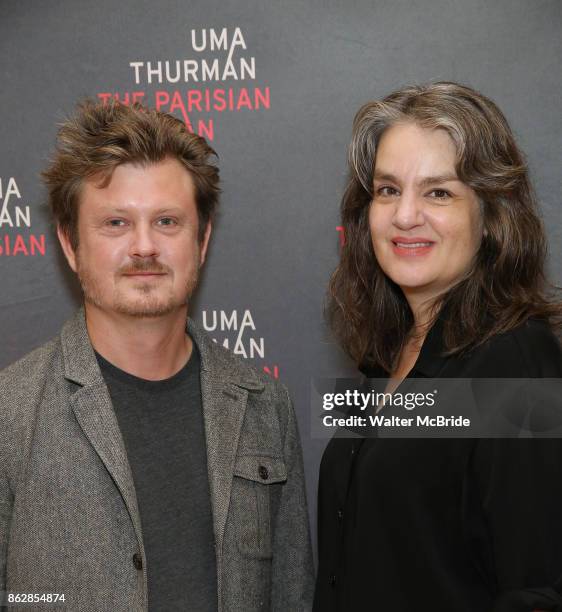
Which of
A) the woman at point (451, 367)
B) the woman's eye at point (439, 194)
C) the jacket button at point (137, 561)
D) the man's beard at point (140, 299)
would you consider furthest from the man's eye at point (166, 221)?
the jacket button at point (137, 561)

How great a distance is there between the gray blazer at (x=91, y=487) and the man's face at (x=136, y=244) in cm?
13

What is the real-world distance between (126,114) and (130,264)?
1.25 ft

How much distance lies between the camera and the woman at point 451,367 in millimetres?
1354

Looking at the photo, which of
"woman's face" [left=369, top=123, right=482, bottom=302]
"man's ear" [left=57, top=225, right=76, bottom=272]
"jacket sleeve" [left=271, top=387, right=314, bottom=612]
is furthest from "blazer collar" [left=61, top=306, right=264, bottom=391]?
"woman's face" [left=369, top=123, right=482, bottom=302]

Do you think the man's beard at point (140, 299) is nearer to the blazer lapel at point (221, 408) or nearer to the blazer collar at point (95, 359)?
the blazer collar at point (95, 359)

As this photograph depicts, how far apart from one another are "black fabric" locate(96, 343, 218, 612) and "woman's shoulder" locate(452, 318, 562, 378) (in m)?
0.68

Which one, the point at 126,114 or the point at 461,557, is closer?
the point at 461,557

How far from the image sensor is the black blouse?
134cm

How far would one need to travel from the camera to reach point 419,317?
1.74m

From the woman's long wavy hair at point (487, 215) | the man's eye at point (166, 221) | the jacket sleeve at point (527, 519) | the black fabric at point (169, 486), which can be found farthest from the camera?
the man's eye at point (166, 221)

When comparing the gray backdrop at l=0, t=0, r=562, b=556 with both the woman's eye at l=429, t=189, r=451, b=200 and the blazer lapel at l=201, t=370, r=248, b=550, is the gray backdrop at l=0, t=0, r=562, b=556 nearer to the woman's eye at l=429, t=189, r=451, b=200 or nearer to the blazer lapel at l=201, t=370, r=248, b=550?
the blazer lapel at l=201, t=370, r=248, b=550

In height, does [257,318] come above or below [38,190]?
below

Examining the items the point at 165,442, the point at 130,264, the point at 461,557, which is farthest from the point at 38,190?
the point at 461,557

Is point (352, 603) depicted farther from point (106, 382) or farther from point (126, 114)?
point (126, 114)
